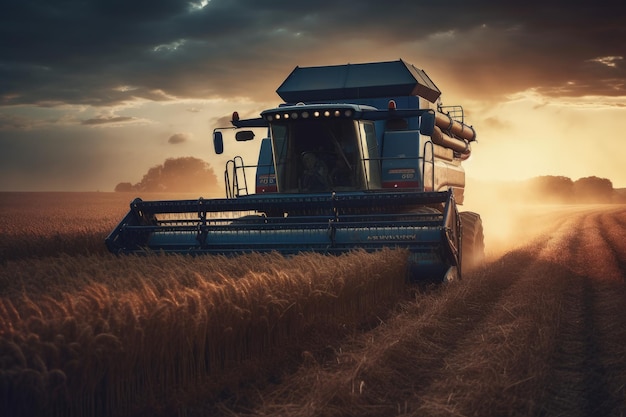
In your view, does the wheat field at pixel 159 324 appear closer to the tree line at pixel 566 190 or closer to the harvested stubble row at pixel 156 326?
the harvested stubble row at pixel 156 326

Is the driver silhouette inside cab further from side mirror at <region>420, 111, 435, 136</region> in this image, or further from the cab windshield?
side mirror at <region>420, 111, 435, 136</region>

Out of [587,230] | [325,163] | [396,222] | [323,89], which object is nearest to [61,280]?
[396,222]

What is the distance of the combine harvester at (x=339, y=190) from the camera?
10555mm

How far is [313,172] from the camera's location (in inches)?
484

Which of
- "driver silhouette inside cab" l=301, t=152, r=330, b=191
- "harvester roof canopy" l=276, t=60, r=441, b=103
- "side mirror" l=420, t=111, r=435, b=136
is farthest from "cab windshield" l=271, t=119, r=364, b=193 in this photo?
"harvester roof canopy" l=276, t=60, r=441, b=103

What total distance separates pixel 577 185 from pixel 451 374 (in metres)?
66.4

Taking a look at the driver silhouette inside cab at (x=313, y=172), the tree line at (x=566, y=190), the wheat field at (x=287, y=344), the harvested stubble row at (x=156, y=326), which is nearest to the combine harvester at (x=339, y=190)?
the driver silhouette inside cab at (x=313, y=172)

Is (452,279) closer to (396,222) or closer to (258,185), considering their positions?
(396,222)

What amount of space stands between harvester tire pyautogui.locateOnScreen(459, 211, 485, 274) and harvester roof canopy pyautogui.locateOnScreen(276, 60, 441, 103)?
2.60m

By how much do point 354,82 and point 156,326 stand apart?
31.0 feet

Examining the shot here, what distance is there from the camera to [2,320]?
4617mm

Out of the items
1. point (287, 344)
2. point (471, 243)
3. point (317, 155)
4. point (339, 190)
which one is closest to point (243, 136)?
point (317, 155)

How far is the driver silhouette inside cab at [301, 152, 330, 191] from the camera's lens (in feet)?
40.2

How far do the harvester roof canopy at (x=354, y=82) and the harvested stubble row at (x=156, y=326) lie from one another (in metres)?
5.96
